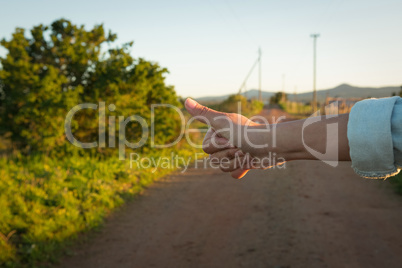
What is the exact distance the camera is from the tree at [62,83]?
718cm

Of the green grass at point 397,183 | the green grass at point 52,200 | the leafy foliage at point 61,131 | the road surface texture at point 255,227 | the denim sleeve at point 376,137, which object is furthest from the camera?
the green grass at point 397,183

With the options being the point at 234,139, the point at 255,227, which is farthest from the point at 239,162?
the point at 255,227

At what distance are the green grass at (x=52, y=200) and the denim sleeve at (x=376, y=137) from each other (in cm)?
386

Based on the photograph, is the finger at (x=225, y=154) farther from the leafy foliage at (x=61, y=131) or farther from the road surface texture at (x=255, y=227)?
the leafy foliage at (x=61, y=131)

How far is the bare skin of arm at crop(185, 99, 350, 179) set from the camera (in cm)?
130

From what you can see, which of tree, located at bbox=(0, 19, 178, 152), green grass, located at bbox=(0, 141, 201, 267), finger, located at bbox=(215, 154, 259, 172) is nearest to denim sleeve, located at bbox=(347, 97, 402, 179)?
finger, located at bbox=(215, 154, 259, 172)

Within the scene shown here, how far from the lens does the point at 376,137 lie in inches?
42.4

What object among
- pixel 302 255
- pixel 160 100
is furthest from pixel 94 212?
pixel 160 100

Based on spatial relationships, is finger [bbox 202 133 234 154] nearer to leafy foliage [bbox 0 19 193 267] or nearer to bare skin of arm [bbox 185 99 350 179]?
bare skin of arm [bbox 185 99 350 179]

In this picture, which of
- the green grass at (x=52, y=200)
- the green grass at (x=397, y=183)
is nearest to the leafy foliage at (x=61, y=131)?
the green grass at (x=52, y=200)

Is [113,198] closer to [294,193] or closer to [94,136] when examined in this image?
[94,136]

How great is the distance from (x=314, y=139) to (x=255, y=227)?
→ 3.60 meters

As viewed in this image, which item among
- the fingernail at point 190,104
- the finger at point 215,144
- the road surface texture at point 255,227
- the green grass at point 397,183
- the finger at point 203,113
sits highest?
the fingernail at point 190,104

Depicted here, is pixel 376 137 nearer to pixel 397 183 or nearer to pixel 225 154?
pixel 225 154
